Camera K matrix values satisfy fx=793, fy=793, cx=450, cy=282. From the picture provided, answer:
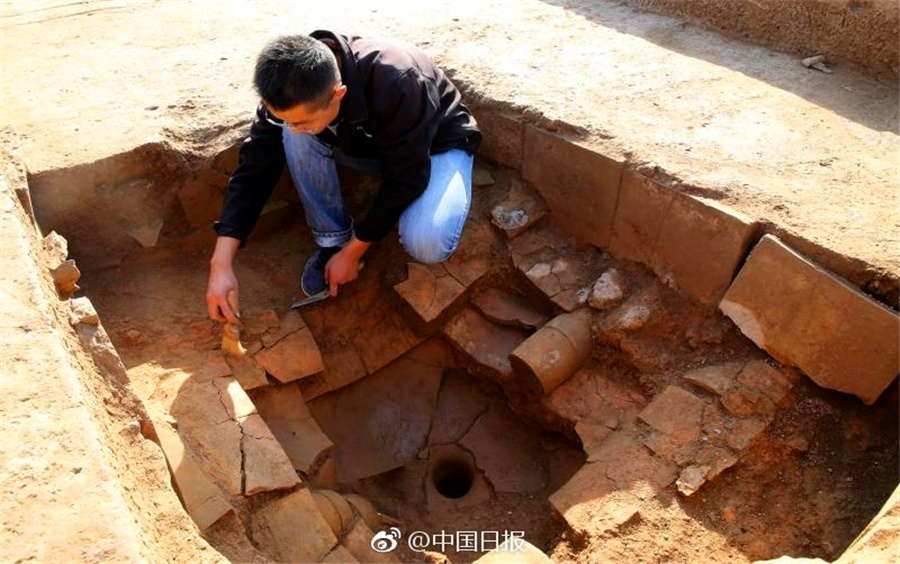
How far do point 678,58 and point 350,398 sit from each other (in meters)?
2.36

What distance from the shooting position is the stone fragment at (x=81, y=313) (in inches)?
94.9

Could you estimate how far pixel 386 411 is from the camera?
148 inches

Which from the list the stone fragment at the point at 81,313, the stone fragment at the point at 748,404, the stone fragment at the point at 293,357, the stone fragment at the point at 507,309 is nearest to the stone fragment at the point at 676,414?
the stone fragment at the point at 748,404

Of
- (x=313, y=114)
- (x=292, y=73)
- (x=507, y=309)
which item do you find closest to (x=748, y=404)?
(x=507, y=309)

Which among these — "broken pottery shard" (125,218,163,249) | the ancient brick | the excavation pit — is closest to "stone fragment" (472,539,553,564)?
the excavation pit

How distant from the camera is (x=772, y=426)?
9.50ft

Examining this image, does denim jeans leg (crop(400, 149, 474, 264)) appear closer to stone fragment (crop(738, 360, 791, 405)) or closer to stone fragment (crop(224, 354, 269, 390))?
stone fragment (crop(224, 354, 269, 390))

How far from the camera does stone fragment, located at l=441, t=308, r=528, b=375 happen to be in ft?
11.7

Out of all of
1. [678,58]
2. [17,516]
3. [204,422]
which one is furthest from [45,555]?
[678,58]

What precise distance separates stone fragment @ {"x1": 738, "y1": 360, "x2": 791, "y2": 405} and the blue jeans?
50.5 inches

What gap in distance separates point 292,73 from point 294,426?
57.9 inches

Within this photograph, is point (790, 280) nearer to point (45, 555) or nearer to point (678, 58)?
point (678, 58)

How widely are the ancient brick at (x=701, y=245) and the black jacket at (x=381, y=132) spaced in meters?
0.94

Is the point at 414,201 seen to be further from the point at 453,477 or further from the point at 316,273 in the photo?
the point at 453,477
